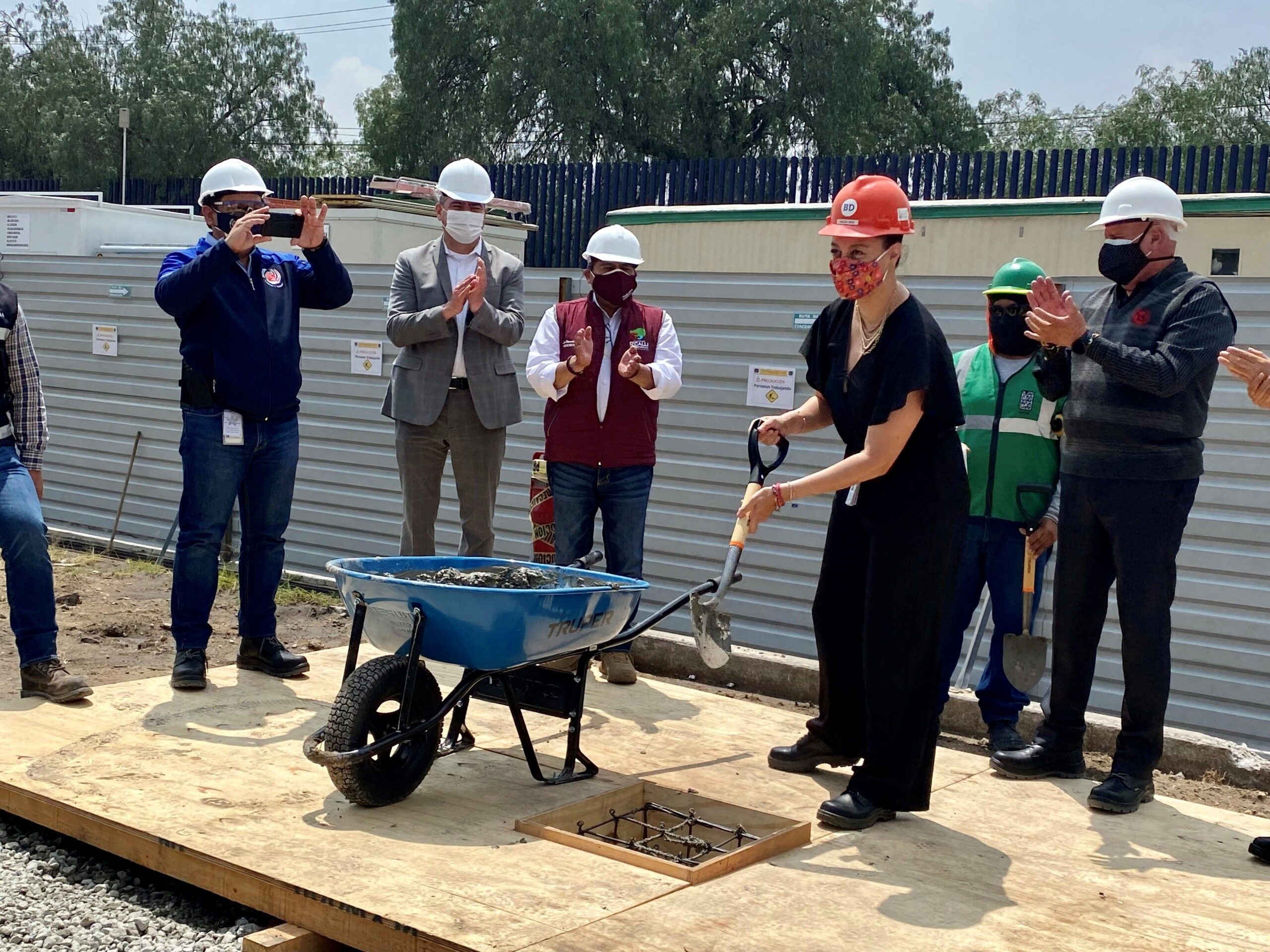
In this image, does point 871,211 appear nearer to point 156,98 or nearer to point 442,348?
point 442,348

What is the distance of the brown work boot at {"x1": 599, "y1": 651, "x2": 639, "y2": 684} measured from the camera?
6.02 metres

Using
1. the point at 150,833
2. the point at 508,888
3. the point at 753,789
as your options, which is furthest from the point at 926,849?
the point at 150,833

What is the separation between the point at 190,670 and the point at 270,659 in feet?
1.33

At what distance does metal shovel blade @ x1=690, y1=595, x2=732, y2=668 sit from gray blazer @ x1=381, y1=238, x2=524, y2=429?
2.06 meters

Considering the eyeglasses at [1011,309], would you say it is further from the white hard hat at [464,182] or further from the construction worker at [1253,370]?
the white hard hat at [464,182]

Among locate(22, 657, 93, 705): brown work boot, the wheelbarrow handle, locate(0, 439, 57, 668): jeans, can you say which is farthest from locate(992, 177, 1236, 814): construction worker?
locate(0, 439, 57, 668): jeans

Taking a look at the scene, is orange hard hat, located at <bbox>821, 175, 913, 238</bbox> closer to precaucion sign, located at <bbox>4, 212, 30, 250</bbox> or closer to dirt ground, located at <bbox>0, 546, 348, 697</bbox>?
dirt ground, located at <bbox>0, 546, 348, 697</bbox>

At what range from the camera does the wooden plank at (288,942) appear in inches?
129

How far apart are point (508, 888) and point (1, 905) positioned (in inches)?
58.4

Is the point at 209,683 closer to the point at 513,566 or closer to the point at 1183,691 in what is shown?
the point at 513,566

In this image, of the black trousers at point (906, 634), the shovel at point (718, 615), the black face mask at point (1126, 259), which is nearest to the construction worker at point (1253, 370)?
the black face mask at point (1126, 259)

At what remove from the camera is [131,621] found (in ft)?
25.9

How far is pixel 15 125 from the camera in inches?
1588

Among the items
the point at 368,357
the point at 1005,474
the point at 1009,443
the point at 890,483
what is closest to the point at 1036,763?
the point at 1005,474
